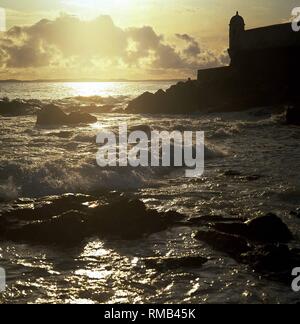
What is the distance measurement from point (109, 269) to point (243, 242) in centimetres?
218

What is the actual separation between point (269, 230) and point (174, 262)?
1.83 m

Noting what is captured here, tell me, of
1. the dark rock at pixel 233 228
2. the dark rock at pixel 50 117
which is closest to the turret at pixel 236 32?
the dark rock at pixel 50 117

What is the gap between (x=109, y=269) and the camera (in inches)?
247

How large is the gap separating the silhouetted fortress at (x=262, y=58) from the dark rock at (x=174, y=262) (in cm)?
3375

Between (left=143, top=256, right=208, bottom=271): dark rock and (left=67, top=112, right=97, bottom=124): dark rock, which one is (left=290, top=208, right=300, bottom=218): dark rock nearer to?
(left=143, top=256, right=208, bottom=271): dark rock

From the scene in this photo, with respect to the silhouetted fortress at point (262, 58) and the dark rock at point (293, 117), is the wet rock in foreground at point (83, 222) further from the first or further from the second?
the silhouetted fortress at point (262, 58)

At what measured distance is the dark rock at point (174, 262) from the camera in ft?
20.7

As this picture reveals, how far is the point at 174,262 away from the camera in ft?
21.2

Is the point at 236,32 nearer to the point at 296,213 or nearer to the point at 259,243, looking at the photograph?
the point at 296,213

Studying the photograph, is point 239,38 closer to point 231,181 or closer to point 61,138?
point 61,138

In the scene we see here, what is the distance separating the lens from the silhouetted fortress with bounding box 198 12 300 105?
38281 millimetres

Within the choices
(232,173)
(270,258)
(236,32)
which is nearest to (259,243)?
(270,258)

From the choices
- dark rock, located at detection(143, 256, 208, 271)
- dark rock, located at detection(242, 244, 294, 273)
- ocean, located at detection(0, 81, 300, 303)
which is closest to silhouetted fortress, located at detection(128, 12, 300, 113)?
ocean, located at detection(0, 81, 300, 303)
